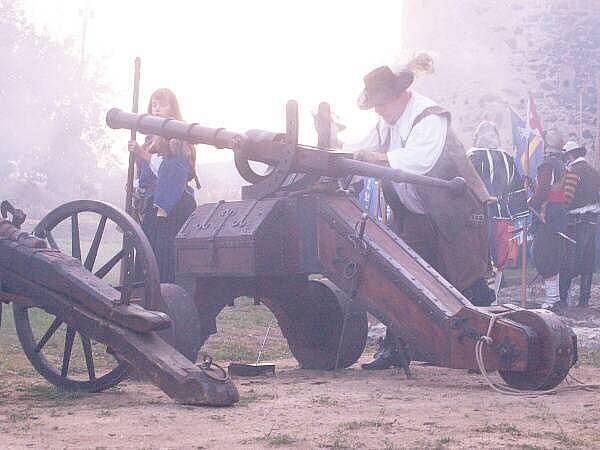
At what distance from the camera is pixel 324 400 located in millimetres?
4582

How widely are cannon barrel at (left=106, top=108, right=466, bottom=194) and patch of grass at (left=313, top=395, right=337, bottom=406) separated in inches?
51.9

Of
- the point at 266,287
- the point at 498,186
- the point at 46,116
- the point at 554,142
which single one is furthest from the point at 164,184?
the point at 46,116

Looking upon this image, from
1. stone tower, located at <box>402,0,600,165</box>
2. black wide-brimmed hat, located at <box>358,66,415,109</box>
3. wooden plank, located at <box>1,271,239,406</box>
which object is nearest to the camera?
wooden plank, located at <box>1,271,239,406</box>

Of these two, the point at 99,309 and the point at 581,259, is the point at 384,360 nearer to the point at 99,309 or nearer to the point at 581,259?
the point at 99,309

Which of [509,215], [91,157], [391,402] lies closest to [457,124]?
[509,215]

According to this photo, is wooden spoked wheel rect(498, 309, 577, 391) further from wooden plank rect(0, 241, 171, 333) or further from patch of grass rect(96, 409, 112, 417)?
patch of grass rect(96, 409, 112, 417)

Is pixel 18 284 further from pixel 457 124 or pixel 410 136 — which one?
pixel 457 124

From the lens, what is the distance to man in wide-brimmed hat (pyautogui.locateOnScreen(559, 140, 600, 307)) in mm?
11469

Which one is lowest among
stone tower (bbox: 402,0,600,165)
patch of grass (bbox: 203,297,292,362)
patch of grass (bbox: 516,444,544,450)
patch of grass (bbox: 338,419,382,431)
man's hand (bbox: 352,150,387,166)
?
patch of grass (bbox: 203,297,292,362)

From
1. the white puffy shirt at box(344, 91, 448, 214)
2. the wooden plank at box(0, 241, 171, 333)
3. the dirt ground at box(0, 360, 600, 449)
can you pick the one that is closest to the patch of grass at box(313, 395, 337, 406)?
the dirt ground at box(0, 360, 600, 449)

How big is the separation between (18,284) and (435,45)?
14.5 meters

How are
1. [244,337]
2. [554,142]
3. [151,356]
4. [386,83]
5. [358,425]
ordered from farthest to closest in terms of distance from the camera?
[554,142], [244,337], [386,83], [151,356], [358,425]

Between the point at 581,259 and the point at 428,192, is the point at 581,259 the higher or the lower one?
the lower one

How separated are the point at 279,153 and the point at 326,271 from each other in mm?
→ 679
